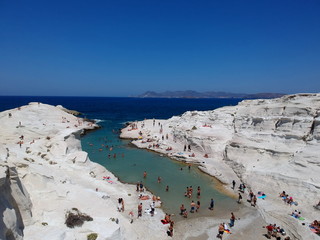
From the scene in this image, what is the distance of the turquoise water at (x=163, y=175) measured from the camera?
2161 centimetres

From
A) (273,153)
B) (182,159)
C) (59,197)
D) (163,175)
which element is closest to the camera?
(59,197)

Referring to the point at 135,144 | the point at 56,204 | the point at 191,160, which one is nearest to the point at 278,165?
the point at 191,160

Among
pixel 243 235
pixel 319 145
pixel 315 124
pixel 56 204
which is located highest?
pixel 315 124

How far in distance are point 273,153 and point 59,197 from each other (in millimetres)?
23495

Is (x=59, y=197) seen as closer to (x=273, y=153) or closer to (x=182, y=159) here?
(x=182, y=159)

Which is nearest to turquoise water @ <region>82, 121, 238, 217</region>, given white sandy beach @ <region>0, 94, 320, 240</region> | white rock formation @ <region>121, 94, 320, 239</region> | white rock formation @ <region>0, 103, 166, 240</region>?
white sandy beach @ <region>0, 94, 320, 240</region>

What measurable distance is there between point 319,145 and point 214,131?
645 inches

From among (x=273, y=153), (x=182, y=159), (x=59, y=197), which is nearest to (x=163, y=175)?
(x=182, y=159)

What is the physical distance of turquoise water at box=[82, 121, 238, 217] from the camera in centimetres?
2161

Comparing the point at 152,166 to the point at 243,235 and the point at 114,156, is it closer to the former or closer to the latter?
the point at 114,156

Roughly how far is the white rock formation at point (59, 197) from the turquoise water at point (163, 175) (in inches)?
104

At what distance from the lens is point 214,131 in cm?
3819

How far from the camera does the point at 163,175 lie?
93.9 ft

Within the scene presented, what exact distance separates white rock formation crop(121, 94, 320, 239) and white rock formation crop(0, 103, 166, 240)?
1128 cm
